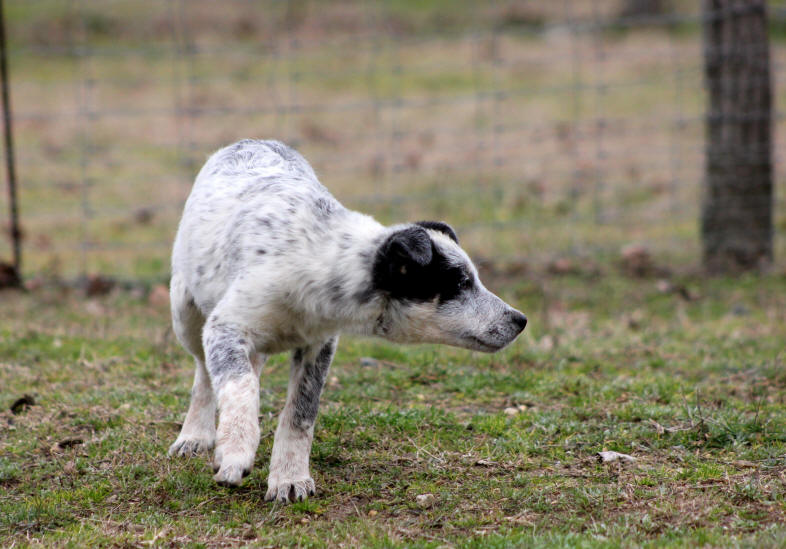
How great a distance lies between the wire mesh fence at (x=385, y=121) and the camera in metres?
12.3

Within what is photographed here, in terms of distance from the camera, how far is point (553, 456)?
544 centimetres

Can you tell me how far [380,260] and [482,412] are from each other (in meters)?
1.87

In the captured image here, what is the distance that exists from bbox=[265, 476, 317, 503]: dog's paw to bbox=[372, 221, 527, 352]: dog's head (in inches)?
33.8

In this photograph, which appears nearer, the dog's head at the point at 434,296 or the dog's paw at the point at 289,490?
the dog's head at the point at 434,296

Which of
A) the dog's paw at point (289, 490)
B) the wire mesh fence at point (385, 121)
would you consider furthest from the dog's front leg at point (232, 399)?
the wire mesh fence at point (385, 121)

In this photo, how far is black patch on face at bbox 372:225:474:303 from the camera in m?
4.72

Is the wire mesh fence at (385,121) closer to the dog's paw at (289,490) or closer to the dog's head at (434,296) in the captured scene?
the dog's head at (434,296)

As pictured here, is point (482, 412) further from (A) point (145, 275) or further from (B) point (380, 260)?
(A) point (145, 275)

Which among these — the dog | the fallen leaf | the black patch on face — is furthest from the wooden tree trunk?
the black patch on face

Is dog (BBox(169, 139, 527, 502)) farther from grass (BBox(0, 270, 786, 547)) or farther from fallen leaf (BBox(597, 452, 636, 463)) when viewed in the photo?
fallen leaf (BBox(597, 452, 636, 463))

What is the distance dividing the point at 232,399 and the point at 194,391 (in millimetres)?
Answer: 1291

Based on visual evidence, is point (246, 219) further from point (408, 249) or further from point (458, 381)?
point (458, 381)

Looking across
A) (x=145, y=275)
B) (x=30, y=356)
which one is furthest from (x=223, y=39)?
(x=30, y=356)

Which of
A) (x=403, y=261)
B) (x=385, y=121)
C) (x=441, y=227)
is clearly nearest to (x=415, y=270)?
(x=403, y=261)
